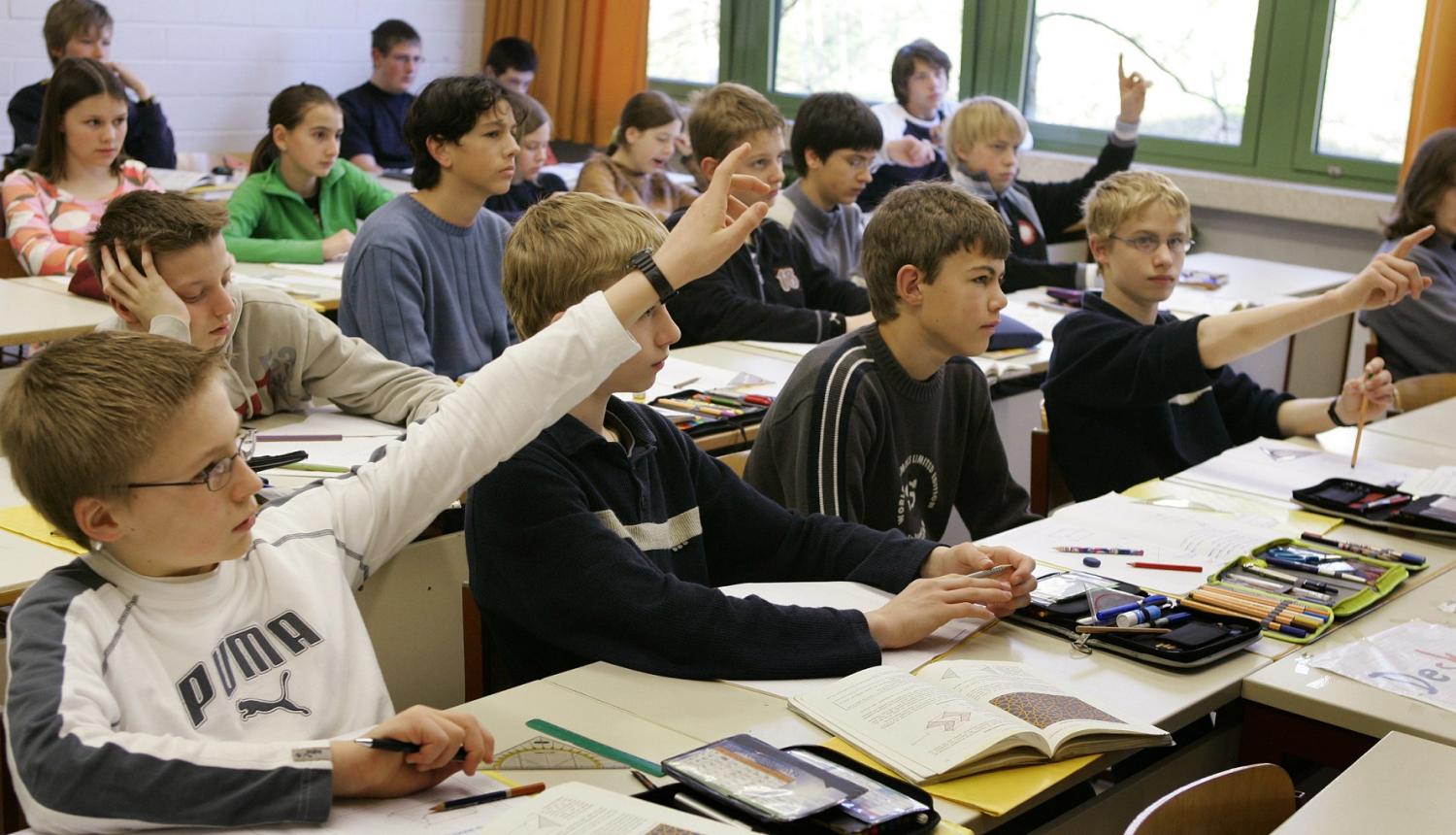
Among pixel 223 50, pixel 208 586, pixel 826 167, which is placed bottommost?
pixel 208 586

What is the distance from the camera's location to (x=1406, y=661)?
5.73 ft

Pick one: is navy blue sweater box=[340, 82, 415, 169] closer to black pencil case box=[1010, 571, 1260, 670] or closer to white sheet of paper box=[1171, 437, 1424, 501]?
white sheet of paper box=[1171, 437, 1424, 501]

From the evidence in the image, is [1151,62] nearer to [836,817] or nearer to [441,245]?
[441,245]

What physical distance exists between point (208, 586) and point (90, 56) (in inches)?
185

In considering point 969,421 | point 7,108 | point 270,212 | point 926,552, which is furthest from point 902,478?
point 7,108

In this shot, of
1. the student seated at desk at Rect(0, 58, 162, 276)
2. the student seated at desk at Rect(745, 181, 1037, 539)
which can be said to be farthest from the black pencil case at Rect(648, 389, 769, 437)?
the student seated at desk at Rect(0, 58, 162, 276)

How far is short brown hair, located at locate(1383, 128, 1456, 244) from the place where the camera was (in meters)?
3.89

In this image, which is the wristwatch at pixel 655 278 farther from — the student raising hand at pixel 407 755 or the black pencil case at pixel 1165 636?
the black pencil case at pixel 1165 636

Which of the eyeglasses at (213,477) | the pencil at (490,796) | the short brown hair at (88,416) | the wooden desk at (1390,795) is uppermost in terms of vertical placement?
the short brown hair at (88,416)

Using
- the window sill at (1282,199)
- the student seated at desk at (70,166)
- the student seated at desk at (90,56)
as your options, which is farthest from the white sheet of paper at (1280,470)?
the student seated at desk at (90,56)

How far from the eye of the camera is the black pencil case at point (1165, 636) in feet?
5.62

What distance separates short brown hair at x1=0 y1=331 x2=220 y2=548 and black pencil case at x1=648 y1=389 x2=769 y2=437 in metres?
1.48

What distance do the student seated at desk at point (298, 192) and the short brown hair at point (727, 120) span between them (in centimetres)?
101

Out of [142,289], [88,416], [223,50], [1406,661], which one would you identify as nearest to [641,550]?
[88,416]
